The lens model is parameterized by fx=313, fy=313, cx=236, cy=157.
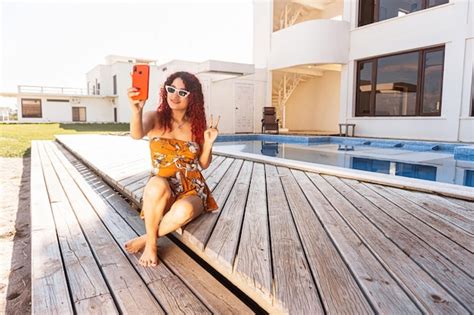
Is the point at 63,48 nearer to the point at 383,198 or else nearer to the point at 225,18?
the point at 225,18

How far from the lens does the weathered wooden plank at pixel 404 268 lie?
1.01m

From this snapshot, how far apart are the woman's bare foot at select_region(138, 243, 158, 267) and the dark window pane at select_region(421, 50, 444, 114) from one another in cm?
859

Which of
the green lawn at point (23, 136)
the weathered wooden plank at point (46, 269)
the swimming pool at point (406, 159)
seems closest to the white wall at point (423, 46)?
the swimming pool at point (406, 159)

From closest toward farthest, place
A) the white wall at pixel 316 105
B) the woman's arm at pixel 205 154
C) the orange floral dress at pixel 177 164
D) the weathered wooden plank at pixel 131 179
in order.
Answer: the orange floral dress at pixel 177 164, the woman's arm at pixel 205 154, the weathered wooden plank at pixel 131 179, the white wall at pixel 316 105

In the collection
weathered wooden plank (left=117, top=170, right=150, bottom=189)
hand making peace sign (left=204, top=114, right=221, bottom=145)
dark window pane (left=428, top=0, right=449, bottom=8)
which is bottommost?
weathered wooden plank (left=117, top=170, right=150, bottom=189)

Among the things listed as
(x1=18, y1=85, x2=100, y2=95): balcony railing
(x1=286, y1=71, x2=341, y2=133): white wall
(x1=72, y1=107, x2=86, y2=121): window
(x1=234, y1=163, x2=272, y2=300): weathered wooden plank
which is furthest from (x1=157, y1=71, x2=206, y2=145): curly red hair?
(x1=18, y1=85, x2=100, y2=95): balcony railing

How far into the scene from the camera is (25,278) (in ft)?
5.65

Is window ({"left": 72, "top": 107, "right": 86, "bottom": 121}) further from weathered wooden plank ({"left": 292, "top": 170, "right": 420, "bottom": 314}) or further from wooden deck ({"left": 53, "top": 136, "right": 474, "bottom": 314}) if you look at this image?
weathered wooden plank ({"left": 292, "top": 170, "right": 420, "bottom": 314})

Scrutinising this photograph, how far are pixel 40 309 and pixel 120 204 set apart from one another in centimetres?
142

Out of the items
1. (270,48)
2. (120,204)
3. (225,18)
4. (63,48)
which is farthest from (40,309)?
(63,48)

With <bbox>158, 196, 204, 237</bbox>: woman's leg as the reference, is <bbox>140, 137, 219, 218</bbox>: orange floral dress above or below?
above

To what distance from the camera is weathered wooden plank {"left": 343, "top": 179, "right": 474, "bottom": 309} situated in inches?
43.8

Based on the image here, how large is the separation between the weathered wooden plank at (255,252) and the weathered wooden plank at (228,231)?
0.03 meters

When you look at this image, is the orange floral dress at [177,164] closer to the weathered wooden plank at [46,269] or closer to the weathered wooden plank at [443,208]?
the weathered wooden plank at [46,269]
